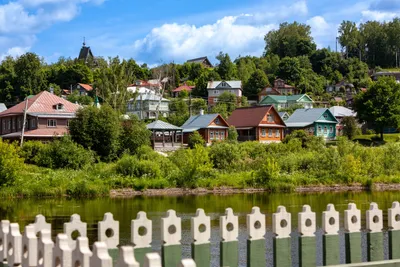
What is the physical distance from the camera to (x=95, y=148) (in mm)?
53125

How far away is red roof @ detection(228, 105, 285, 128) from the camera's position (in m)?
71.8

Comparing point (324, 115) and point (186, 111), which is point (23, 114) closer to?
point (186, 111)

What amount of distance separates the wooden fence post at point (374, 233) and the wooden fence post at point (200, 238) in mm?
3609

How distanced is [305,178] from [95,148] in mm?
18083

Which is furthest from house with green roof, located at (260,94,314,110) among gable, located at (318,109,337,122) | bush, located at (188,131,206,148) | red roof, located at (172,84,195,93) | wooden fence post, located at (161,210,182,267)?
wooden fence post, located at (161,210,182,267)

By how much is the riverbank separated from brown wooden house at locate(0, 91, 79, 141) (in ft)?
51.1

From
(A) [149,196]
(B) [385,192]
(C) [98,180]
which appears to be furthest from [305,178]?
(C) [98,180]

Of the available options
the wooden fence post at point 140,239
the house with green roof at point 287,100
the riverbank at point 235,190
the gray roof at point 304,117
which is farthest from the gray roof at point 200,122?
the wooden fence post at point 140,239

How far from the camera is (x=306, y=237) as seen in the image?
1217cm

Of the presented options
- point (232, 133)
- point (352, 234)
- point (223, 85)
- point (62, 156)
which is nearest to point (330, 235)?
point (352, 234)

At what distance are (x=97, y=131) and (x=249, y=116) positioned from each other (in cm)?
2535

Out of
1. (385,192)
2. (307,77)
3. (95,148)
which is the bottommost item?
(385,192)

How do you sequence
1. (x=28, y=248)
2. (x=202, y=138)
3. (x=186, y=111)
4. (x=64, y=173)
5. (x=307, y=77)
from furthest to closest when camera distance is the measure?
(x=307, y=77) → (x=186, y=111) → (x=202, y=138) → (x=64, y=173) → (x=28, y=248)

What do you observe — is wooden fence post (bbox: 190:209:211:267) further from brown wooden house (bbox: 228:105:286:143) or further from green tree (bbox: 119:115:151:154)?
brown wooden house (bbox: 228:105:286:143)
